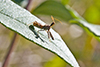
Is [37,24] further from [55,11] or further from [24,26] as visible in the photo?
[55,11]

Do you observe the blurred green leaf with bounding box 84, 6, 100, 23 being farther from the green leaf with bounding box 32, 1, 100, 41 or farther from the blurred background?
the green leaf with bounding box 32, 1, 100, 41

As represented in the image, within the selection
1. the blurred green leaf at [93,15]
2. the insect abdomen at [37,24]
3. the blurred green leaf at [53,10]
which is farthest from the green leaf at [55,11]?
the blurred green leaf at [93,15]

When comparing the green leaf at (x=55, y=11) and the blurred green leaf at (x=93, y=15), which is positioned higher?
the blurred green leaf at (x=93, y=15)

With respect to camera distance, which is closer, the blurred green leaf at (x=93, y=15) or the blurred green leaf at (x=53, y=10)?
the blurred green leaf at (x=53, y=10)

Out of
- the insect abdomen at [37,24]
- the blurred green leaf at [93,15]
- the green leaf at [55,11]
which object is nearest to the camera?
the insect abdomen at [37,24]

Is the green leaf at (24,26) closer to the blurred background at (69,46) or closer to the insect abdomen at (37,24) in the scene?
the insect abdomen at (37,24)

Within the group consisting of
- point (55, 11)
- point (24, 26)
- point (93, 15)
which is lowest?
point (24, 26)

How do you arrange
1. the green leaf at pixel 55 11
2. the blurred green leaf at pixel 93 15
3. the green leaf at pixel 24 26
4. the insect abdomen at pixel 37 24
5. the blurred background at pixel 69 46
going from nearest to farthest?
the green leaf at pixel 24 26
the insect abdomen at pixel 37 24
the green leaf at pixel 55 11
the blurred green leaf at pixel 93 15
the blurred background at pixel 69 46

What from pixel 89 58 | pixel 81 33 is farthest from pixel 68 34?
pixel 89 58

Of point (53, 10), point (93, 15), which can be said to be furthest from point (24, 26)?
point (93, 15)

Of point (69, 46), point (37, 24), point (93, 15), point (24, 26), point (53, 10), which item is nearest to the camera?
point (24, 26)

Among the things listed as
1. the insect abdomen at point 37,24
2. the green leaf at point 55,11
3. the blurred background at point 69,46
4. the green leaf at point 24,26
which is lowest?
the green leaf at point 24,26
